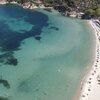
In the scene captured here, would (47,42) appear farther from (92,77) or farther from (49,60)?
(92,77)

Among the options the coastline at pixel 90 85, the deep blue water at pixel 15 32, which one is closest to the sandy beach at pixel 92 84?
the coastline at pixel 90 85

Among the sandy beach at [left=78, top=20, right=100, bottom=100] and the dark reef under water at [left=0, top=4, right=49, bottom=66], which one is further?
the dark reef under water at [left=0, top=4, right=49, bottom=66]

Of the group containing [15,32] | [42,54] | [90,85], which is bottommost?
[90,85]

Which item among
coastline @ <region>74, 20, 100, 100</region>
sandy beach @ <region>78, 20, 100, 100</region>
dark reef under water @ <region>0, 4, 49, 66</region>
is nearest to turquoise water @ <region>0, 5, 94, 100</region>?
dark reef under water @ <region>0, 4, 49, 66</region>

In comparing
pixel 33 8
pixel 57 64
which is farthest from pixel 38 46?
pixel 33 8

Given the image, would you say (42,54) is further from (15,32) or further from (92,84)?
(15,32)

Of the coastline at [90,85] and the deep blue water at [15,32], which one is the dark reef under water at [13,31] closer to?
the deep blue water at [15,32]

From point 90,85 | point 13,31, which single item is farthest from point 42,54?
point 13,31

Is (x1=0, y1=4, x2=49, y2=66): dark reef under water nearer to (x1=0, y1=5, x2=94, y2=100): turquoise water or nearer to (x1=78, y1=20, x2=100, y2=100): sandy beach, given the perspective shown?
(x1=0, y1=5, x2=94, y2=100): turquoise water

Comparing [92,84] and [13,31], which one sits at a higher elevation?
[13,31]
